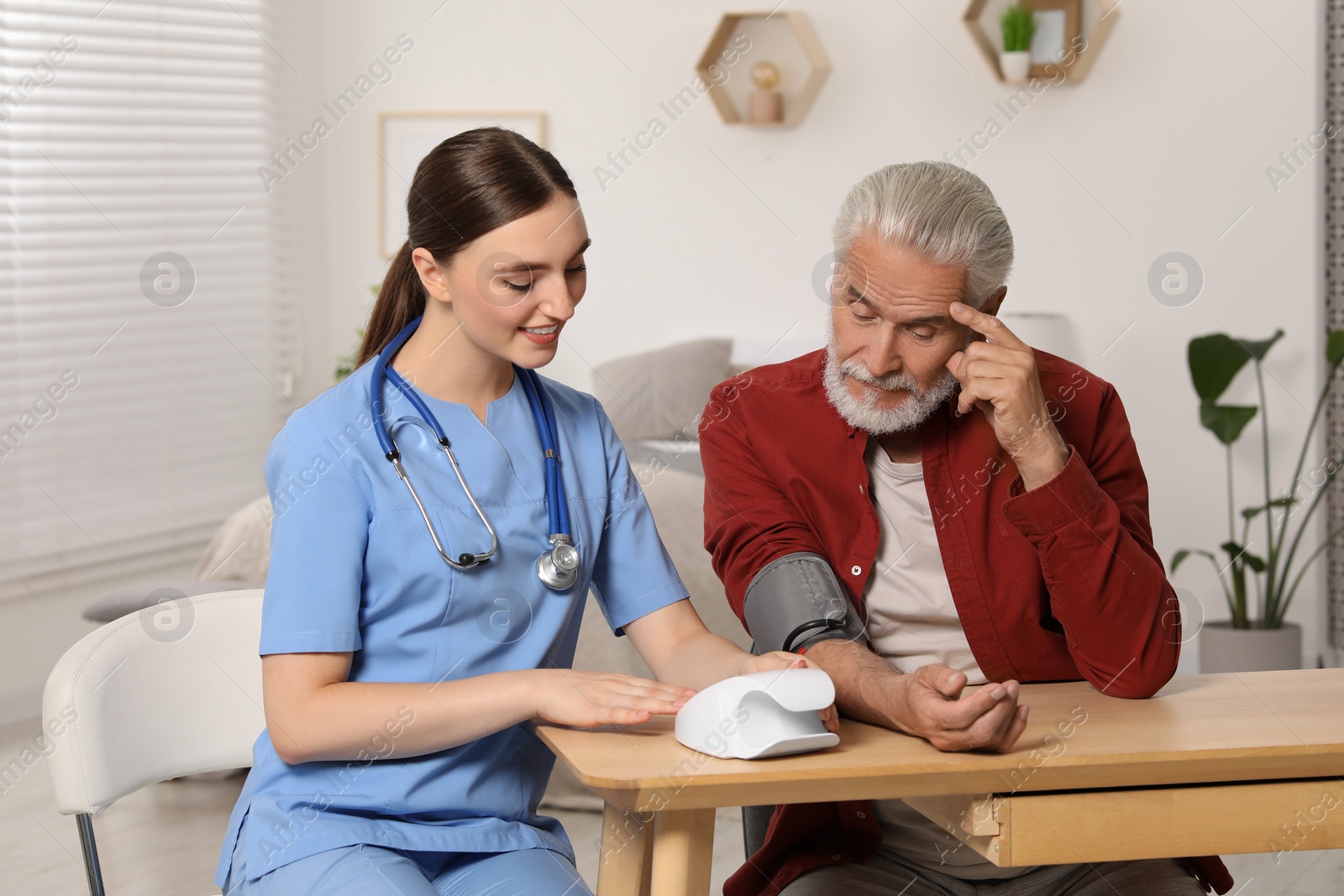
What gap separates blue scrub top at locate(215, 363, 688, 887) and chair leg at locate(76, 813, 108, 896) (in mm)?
170

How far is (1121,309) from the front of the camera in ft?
13.4

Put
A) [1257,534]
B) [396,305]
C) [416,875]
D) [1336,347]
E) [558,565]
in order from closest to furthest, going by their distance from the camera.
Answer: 1. [416,875]
2. [558,565]
3. [396,305]
4. [1336,347]
5. [1257,534]

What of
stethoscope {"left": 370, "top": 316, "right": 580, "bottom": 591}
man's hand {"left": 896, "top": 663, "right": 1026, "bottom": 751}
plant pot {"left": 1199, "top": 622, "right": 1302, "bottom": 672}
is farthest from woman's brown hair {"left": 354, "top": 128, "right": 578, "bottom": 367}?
plant pot {"left": 1199, "top": 622, "right": 1302, "bottom": 672}

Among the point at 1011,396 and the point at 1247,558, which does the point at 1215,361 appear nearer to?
the point at 1247,558

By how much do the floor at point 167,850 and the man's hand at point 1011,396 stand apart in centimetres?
147

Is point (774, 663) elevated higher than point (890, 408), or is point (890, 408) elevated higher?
point (890, 408)

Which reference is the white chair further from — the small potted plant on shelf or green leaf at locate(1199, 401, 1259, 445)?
the small potted plant on shelf

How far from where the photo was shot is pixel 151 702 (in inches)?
57.0

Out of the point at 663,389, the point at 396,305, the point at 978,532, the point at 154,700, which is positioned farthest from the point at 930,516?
the point at 663,389

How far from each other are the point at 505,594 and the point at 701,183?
3463 mm

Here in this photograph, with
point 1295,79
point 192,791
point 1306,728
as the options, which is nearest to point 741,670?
point 1306,728

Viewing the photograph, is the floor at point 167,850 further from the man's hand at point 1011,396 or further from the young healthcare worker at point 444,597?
the man's hand at point 1011,396

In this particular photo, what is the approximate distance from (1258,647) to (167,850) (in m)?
2.96

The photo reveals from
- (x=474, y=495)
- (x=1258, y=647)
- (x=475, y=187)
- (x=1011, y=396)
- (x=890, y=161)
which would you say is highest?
(x=890, y=161)
